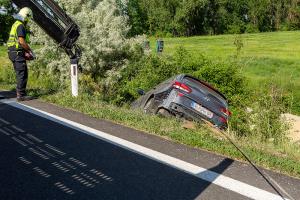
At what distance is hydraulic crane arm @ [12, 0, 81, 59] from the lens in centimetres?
1103

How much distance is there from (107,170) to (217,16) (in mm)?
91749

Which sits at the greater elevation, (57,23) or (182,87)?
(57,23)

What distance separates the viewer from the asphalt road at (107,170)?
13.5 ft

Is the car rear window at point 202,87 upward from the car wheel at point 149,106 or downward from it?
upward

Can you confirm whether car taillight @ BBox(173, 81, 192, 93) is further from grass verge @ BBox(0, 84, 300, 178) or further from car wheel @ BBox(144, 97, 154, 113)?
grass verge @ BBox(0, 84, 300, 178)

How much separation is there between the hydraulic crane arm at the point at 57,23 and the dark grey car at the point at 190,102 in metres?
3.06

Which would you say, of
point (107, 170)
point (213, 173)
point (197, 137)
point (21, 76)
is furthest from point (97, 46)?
point (213, 173)

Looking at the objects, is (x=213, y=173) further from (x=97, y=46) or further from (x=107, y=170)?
(x=97, y=46)

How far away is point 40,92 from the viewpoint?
33.4 feet


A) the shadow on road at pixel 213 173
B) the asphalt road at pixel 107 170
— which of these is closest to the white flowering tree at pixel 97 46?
the asphalt road at pixel 107 170

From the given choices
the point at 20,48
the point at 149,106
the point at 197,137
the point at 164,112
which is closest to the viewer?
the point at 197,137

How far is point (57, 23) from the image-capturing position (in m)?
11.3

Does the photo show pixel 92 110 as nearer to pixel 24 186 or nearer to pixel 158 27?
pixel 24 186

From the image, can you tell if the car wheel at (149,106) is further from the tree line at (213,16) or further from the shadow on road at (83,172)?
the tree line at (213,16)
